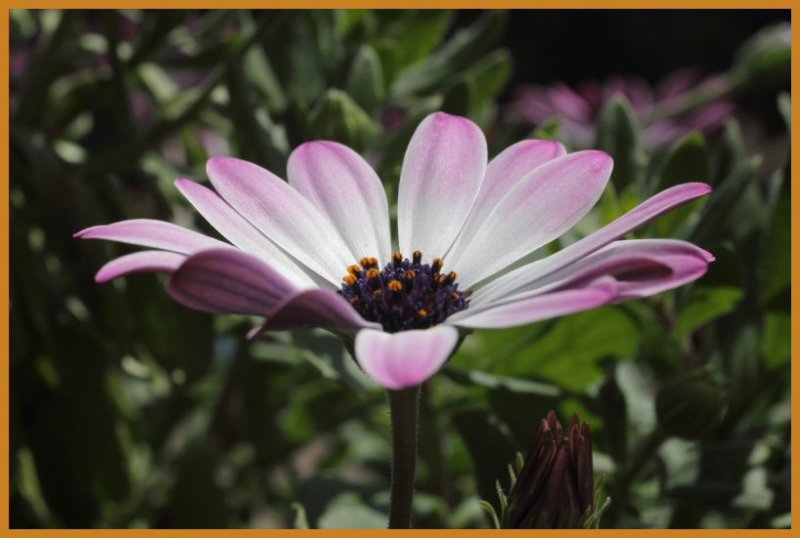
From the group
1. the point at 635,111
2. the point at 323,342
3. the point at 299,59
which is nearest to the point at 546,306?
the point at 323,342

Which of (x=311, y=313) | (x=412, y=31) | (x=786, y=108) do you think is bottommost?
(x=311, y=313)

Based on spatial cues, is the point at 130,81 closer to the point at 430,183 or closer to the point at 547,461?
the point at 430,183

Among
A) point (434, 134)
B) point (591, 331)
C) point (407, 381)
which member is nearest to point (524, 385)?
point (591, 331)

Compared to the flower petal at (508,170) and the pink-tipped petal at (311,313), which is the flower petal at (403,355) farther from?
the flower petal at (508,170)

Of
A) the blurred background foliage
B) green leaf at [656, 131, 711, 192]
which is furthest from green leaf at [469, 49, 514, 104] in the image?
green leaf at [656, 131, 711, 192]

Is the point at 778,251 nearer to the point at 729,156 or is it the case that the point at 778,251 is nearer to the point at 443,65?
the point at 729,156

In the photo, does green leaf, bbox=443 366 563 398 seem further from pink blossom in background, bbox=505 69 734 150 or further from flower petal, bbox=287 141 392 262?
pink blossom in background, bbox=505 69 734 150
